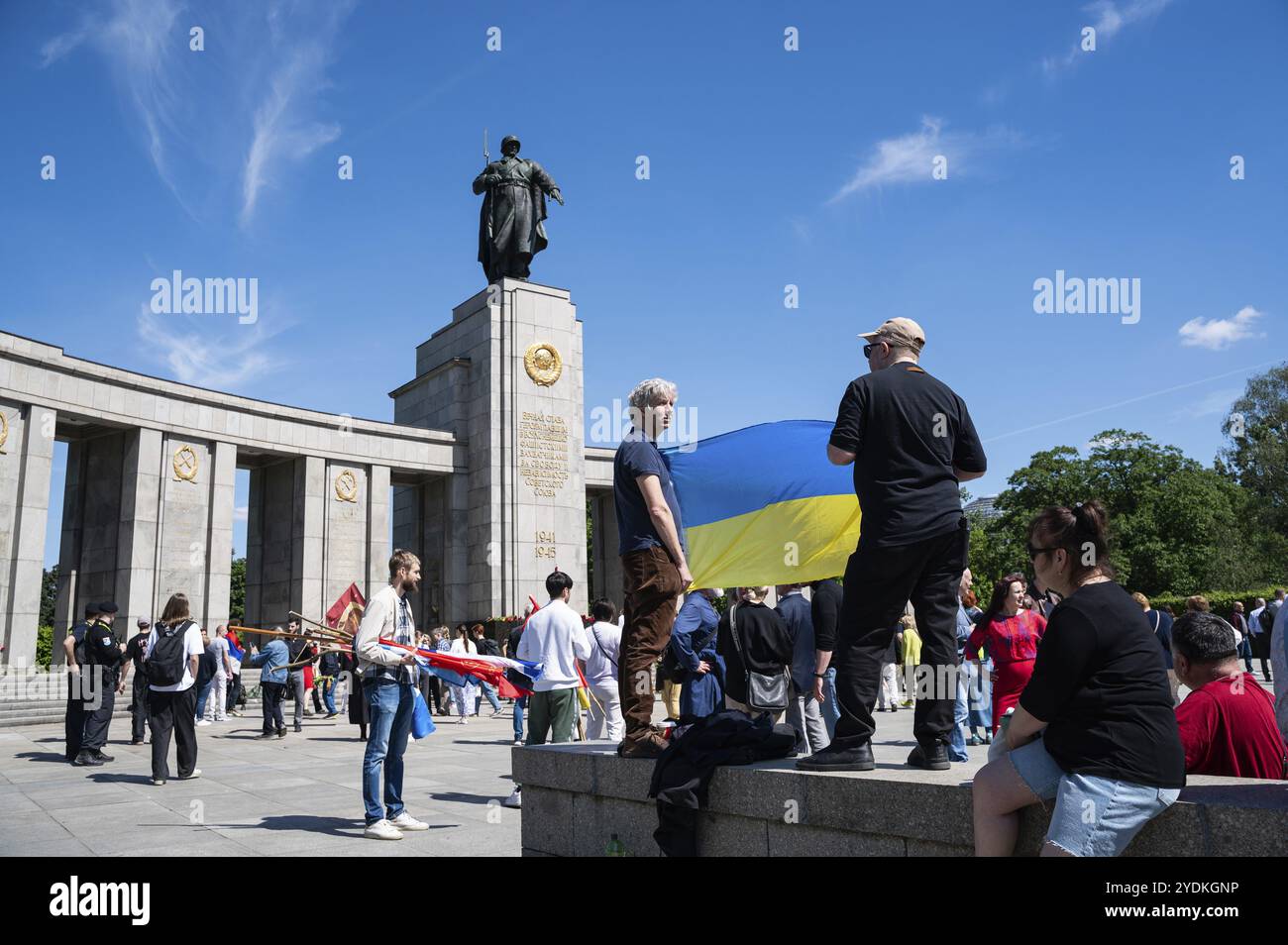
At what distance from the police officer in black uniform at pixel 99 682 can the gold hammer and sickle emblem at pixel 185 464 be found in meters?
15.3

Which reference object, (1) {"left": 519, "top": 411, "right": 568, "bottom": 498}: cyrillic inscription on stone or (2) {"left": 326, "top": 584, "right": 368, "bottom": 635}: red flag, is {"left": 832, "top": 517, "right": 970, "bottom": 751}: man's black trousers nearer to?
(2) {"left": 326, "top": 584, "right": 368, "bottom": 635}: red flag

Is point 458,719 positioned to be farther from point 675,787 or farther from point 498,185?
point 498,185

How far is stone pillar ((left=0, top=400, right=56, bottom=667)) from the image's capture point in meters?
21.6

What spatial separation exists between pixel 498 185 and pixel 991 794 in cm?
3049

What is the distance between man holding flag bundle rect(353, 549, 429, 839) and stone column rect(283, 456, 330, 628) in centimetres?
2325

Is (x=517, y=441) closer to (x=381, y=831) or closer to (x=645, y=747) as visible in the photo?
(x=381, y=831)

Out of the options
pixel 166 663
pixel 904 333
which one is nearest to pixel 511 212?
pixel 166 663

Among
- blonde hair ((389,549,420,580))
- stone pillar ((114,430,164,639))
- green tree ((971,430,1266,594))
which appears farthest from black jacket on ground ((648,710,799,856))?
green tree ((971,430,1266,594))

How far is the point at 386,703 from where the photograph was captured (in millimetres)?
6848

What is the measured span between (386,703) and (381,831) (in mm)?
889

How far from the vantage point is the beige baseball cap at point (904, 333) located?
181 inches
